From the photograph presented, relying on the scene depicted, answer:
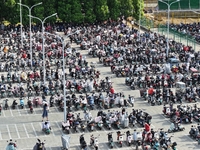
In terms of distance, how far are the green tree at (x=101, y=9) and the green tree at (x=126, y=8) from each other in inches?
122

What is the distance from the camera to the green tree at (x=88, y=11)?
95.6 meters

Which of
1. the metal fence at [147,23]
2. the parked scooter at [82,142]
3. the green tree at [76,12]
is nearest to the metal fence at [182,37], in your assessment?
the metal fence at [147,23]

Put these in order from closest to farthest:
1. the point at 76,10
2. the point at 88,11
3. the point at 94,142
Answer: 1. the point at 94,142
2. the point at 76,10
3. the point at 88,11

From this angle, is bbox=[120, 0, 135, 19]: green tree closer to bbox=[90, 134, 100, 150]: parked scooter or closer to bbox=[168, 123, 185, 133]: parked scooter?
bbox=[168, 123, 185, 133]: parked scooter

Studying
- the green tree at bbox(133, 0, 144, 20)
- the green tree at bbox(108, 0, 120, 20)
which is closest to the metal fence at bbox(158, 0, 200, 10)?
the green tree at bbox(133, 0, 144, 20)

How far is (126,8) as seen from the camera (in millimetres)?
97250

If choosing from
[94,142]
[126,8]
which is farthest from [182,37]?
[94,142]

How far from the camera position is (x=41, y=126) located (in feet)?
156

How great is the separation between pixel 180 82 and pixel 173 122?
12.8 m

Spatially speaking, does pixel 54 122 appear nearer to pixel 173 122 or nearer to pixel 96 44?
pixel 173 122

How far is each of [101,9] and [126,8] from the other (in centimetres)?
487

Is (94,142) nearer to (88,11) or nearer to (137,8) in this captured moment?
(88,11)

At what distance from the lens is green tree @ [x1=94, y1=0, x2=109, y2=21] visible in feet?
313

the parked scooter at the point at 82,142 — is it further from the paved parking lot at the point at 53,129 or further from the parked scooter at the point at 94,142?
the paved parking lot at the point at 53,129
